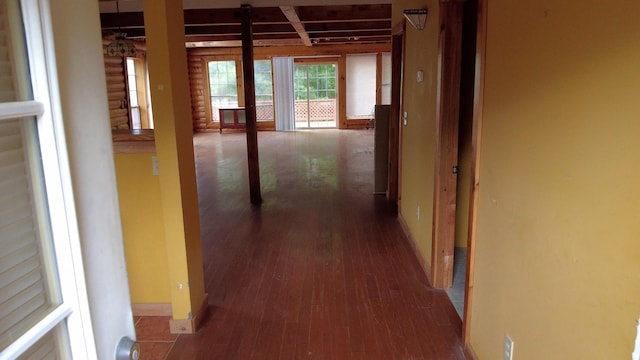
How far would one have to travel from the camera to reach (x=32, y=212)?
0.69 m

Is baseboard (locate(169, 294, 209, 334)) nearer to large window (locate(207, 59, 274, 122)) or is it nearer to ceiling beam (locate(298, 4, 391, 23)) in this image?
ceiling beam (locate(298, 4, 391, 23))

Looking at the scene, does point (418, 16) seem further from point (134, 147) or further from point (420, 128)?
point (134, 147)

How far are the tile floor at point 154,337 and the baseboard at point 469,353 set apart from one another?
165cm

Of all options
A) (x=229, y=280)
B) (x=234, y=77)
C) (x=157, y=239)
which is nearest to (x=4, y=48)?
(x=157, y=239)

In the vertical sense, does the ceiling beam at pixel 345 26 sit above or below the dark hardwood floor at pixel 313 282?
above

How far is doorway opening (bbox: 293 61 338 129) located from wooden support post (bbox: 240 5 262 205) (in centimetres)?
841

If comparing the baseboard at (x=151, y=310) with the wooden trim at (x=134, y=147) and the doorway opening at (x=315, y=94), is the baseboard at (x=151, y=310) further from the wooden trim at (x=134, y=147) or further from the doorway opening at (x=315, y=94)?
the doorway opening at (x=315, y=94)

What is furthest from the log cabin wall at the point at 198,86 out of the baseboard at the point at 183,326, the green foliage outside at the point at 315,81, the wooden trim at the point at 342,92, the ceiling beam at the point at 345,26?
the baseboard at the point at 183,326

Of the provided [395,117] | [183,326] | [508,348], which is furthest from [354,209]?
[508,348]

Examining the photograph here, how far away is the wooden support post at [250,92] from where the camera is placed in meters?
5.34

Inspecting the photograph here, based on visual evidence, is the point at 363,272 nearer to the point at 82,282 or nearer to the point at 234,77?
the point at 82,282

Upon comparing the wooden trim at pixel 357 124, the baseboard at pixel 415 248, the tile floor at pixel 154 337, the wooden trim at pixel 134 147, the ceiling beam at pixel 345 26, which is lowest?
the tile floor at pixel 154 337

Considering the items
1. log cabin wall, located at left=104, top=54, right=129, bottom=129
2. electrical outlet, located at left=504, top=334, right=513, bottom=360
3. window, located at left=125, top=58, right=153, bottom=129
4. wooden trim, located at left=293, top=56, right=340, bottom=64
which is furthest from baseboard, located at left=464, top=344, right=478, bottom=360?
wooden trim, located at left=293, top=56, right=340, bottom=64

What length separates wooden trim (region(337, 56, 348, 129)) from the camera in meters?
13.3
